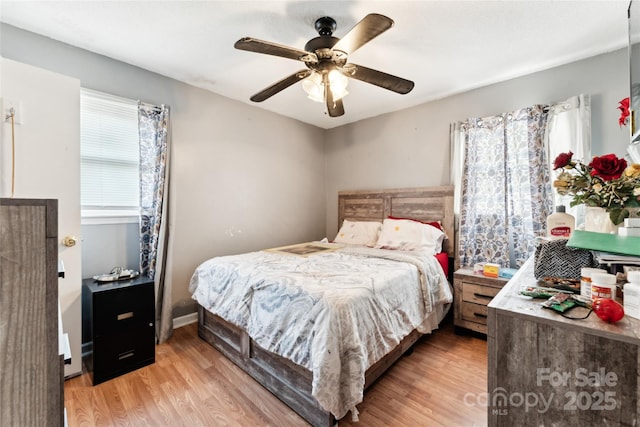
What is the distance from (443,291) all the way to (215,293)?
2.02 metres

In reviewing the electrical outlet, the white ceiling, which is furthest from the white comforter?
the white ceiling

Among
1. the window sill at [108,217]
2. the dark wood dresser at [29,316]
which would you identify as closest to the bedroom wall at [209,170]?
the window sill at [108,217]

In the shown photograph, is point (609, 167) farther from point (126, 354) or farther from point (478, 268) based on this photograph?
point (126, 354)

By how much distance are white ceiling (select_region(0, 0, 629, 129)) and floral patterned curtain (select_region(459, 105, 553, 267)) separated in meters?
0.51

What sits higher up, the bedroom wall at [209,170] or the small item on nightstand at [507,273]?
the bedroom wall at [209,170]

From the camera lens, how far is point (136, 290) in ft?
6.72

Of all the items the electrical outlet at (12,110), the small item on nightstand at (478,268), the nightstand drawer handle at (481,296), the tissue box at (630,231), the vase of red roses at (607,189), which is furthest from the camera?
the small item on nightstand at (478,268)

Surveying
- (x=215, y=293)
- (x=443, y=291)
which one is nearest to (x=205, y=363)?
(x=215, y=293)

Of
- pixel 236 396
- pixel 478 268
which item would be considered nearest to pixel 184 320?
pixel 236 396

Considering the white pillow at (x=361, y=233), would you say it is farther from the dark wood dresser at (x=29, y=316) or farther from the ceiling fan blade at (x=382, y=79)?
the dark wood dresser at (x=29, y=316)

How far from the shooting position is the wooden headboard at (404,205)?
297 cm

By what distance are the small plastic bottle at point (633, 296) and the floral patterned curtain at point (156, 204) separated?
113 inches

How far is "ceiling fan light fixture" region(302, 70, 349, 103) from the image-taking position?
182 centimetres

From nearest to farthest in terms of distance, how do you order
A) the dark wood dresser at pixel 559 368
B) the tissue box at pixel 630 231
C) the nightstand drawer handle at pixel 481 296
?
the dark wood dresser at pixel 559 368
the tissue box at pixel 630 231
the nightstand drawer handle at pixel 481 296
